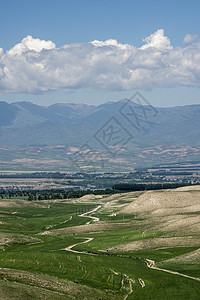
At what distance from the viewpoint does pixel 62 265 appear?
74.4 metres

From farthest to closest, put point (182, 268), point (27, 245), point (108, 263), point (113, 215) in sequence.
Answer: point (113, 215) < point (27, 245) < point (108, 263) < point (182, 268)

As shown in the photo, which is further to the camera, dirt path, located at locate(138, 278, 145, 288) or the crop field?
dirt path, located at locate(138, 278, 145, 288)

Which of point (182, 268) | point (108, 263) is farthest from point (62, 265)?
point (182, 268)

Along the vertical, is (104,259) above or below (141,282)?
below

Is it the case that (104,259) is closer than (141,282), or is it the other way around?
(141,282)

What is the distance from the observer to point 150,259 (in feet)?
276

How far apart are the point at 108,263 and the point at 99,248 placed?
23872mm

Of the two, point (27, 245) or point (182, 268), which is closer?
point (182, 268)

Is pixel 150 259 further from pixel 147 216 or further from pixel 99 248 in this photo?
pixel 147 216

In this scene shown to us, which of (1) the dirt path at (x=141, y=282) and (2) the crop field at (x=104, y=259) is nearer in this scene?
(2) the crop field at (x=104, y=259)

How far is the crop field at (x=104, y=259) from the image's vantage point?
58906 mm

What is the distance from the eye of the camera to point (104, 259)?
8225 cm

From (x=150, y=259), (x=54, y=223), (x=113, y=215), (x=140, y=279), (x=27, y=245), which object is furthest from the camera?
(x=113, y=215)

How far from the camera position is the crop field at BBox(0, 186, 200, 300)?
58.9 metres
